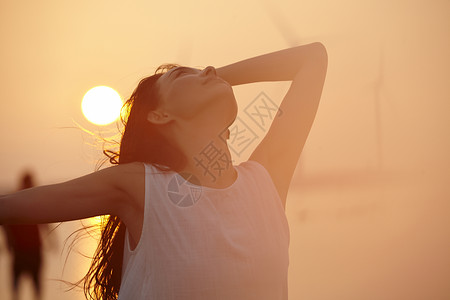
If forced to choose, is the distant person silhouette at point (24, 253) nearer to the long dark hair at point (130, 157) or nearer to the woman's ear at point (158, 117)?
the long dark hair at point (130, 157)

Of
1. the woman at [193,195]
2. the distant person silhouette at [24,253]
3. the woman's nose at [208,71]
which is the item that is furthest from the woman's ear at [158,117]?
the distant person silhouette at [24,253]

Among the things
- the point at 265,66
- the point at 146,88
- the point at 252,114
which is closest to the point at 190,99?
the point at 146,88

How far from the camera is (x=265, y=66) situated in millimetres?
1822

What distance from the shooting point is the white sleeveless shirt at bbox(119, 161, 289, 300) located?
3.93ft

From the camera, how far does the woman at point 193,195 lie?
3.93ft

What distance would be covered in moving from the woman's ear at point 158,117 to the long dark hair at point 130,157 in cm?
3

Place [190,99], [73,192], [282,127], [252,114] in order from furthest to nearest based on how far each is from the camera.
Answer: [252,114], [282,127], [190,99], [73,192]

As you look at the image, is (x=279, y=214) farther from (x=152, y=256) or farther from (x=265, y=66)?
(x=265, y=66)

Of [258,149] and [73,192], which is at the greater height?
[258,149]

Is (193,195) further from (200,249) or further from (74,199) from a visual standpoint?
(74,199)

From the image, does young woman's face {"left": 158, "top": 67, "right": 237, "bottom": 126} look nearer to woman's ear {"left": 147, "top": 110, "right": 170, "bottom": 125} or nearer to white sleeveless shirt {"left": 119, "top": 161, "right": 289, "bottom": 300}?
woman's ear {"left": 147, "top": 110, "right": 170, "bottom": 125}

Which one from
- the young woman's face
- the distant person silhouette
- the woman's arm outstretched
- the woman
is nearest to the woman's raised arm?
the woman

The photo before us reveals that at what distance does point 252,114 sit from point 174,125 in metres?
0.70

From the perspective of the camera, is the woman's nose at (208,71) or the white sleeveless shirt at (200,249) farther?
the woman's nose at (208,71)
